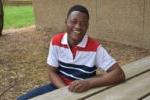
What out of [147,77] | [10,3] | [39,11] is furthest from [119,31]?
[10,3]

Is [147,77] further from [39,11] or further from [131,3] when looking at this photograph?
[39,11]

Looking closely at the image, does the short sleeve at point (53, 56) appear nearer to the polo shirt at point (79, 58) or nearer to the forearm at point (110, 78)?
the polo shirt at point (79, 58)

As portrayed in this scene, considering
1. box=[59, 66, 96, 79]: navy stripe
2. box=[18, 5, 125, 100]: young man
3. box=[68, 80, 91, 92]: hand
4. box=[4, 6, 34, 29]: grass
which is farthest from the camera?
box=[4, 6, 34, 29]: grass

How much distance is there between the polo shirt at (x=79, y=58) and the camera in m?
3.04

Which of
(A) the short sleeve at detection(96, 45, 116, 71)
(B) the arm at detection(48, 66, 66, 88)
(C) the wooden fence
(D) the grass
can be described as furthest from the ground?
(C) the wooden fence

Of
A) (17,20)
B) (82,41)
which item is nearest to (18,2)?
(17,20)

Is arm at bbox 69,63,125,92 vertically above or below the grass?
above

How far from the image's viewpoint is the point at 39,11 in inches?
406

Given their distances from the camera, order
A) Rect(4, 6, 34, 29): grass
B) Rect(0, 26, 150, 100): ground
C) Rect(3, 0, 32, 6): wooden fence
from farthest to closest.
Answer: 1. Rect(3, 0, 32, 6): wooden fence
2. Rect(4, 6, 34, 29): grass
3. Rect(0, 26, 150, 100): ground

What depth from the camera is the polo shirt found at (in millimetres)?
3035

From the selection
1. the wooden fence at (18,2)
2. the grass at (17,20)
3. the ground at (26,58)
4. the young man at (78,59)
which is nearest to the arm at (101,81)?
the young man at (78,59)

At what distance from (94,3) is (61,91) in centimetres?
601

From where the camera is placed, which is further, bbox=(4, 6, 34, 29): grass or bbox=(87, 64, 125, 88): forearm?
bbox=(4, 6, 34, 29): grass

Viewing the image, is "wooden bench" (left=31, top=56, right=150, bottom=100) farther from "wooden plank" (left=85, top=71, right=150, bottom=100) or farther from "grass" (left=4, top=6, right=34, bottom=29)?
Answer: "grass" (left=4, top=6, right=34, bottom=29)
